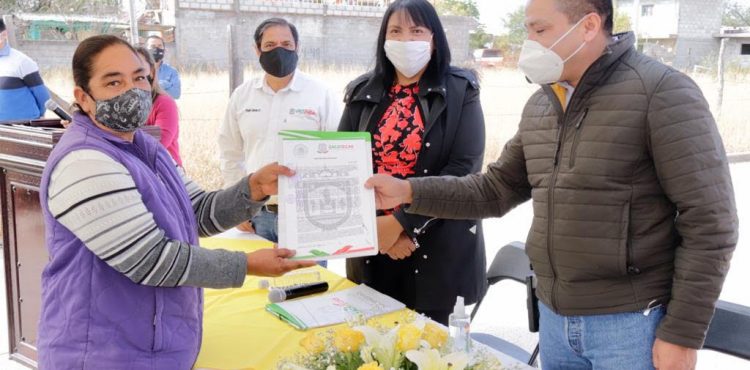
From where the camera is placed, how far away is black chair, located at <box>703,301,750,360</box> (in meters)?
2.08

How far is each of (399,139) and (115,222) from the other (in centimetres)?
117

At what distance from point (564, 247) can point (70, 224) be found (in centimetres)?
122

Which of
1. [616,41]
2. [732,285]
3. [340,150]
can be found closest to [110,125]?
[340,150]

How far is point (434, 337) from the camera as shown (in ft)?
4.17

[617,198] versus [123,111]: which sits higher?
[123,111]

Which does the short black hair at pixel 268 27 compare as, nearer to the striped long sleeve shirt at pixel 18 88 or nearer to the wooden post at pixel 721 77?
the striped long sleeve shirt at pixel 18 88

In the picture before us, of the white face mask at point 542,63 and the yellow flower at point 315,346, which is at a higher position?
the white face mask at point 542,63

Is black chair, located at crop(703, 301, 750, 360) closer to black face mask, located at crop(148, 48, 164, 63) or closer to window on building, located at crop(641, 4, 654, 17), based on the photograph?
black face mask, located at crop(148, 48, 164, 63)

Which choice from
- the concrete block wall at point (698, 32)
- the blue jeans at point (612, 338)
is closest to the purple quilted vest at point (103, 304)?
the blue jeans at point (612, 338)

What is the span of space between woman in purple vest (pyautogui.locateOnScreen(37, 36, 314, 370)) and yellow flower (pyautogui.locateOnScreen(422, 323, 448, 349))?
2.02 ft

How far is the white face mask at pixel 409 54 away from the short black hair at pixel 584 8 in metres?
0.83

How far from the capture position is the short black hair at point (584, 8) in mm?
1618

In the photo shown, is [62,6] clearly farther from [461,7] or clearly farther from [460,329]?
[460,329]

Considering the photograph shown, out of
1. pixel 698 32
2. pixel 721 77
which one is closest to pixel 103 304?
pixel 721 77
